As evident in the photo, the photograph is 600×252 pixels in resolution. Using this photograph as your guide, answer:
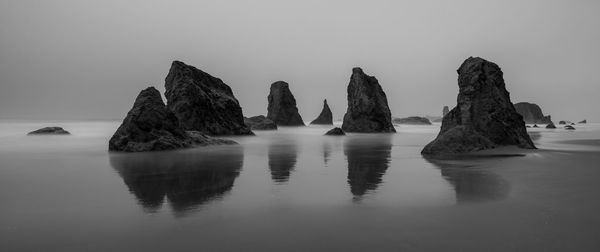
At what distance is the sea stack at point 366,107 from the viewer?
187 ft

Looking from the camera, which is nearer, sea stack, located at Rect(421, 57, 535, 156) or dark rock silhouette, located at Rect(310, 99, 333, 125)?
sea stack, located at Rect(421, 57, 535, 156)

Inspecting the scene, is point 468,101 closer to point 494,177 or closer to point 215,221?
point 494,177

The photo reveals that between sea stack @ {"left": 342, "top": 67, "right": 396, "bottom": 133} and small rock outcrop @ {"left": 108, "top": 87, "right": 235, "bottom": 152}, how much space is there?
38.6 m

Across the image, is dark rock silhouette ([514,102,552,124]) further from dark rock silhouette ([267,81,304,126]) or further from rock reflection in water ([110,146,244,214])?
rock reflection in water ([110,146,244,214])

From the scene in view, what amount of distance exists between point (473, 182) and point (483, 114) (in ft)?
40.9

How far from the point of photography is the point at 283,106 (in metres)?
102

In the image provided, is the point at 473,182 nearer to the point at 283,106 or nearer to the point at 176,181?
the point at 176,181

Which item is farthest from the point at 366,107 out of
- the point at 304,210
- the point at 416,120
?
the point at 416,120

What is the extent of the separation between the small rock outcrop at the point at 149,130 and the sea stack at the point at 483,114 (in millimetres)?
13269

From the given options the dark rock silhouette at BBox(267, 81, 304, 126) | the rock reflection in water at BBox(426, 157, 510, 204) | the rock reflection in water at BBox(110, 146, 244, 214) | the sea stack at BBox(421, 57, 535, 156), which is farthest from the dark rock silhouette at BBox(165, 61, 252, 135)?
the dark rock silhouette at BBox(267, 81, 304, 126)

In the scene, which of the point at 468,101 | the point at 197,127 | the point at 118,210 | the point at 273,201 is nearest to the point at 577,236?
the point at 273,201

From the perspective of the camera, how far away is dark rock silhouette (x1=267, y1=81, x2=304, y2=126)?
331ft

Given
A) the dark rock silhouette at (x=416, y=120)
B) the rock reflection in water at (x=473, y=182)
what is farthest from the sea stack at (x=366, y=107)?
the dark rock silhouette at (x=416, y=120)

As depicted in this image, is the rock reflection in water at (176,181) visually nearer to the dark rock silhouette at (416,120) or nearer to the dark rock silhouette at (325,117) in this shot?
the dark rock silhouette at (325,117)
